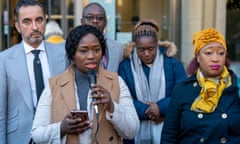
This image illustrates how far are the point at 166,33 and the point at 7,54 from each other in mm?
6373

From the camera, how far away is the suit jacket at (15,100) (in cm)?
351

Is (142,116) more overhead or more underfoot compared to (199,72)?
more underfoot

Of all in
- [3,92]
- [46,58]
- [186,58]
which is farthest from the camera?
[186,58]

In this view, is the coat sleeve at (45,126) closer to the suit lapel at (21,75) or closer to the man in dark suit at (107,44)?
the suit lapel at (21,75)

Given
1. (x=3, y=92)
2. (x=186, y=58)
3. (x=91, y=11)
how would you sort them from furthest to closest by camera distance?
(x=186, y=58), (x=91, y=11), (x=3, y=92)

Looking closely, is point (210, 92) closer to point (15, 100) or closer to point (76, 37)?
point (76, 37)

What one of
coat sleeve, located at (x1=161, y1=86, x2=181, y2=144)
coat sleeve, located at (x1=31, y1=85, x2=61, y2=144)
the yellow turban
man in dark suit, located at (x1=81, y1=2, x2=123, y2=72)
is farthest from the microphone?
man in dark suit, located at (x1=81, y1=2, x2=123, y2=72)

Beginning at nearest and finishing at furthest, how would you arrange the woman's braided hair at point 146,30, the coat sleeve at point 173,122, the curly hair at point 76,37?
the curly hair at point 76,37
the coat sleeve at point 173,122
the woman's braided hair at point 146,30

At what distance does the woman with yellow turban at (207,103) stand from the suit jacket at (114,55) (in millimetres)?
1110

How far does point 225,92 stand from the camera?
3250 mm

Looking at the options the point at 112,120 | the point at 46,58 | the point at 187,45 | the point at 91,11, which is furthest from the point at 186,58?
the point at 112,120

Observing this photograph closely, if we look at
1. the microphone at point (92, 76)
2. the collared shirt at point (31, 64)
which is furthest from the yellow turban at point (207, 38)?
the collared shirt at point (31, 64)

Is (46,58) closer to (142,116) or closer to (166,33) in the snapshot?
(142,116)

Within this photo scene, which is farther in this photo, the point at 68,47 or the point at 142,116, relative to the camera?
the point at 142,116
